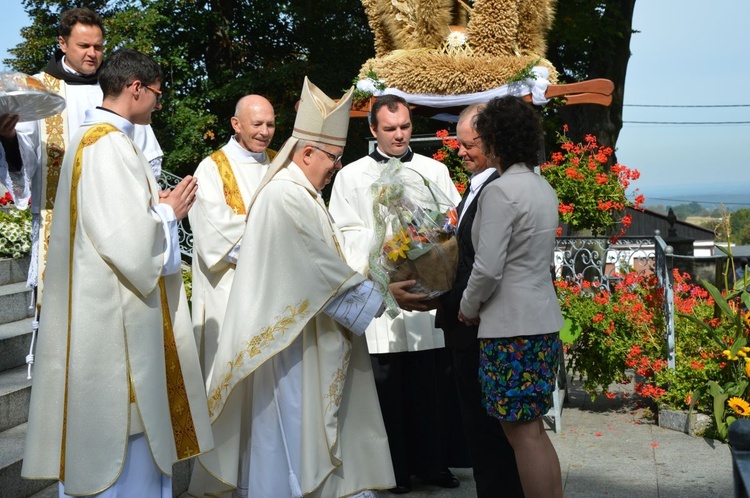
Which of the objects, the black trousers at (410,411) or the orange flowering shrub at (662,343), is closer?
the black trousers at (410,411)

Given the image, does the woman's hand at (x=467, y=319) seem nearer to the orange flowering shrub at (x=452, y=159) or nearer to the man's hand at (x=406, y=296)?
the man's hand at (x=406, y=296)

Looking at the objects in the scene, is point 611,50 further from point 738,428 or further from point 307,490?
point 738,428

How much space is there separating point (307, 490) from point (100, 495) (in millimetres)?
868

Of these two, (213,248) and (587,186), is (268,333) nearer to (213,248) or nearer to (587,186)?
(213,248)

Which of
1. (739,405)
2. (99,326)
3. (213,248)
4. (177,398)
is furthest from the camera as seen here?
(739,405)

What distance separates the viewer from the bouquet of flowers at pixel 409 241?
4.12m

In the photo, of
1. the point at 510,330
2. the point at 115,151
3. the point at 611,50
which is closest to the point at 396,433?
the point at 510,330

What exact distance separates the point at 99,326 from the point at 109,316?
0.17 ft

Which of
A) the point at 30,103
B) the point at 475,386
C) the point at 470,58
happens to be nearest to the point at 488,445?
the point at 475,386

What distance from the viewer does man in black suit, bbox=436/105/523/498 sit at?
4.40 metres

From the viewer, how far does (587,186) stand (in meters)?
7.24

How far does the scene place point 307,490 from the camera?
4.08m

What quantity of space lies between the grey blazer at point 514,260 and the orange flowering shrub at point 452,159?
2.92m

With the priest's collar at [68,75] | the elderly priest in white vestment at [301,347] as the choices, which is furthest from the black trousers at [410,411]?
the priest's collar at [68,75]
